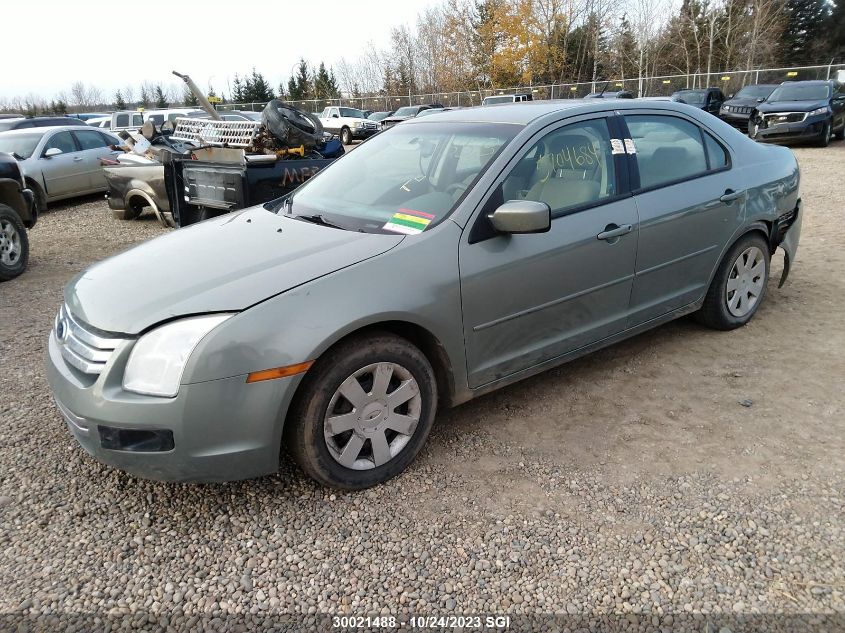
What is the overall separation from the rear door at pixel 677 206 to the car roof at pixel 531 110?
0.10 metres

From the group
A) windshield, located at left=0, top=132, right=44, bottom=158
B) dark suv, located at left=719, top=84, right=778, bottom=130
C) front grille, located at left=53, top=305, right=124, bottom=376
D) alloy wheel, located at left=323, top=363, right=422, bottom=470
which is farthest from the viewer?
dark suv, located at left=719, top=84, right=778, bottom=130

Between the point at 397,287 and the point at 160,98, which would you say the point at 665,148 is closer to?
the point at 397,287

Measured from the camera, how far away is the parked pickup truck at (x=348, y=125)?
94.0 feet

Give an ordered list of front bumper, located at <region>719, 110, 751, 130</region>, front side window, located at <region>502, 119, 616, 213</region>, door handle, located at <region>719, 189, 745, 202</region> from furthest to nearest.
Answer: front bumper, located at <region>719, 110, 751, 130</region>, door handle, located at <region>719, 189, 745, 202</region>, front side window, located at <region>502, 119, 616, 213</region>

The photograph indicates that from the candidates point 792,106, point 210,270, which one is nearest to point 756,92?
point 792,106

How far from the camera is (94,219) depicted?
1028cm

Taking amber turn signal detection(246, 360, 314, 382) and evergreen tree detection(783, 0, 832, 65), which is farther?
evergreen tree detection(783, 0, 832, 65)

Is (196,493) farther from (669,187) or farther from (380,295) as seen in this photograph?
(669,187)

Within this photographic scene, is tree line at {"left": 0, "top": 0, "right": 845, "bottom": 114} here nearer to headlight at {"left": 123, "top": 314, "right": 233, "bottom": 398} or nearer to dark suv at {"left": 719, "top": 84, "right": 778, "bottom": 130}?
dark suv at {"left": 719, "top": 84, "right": 778, "bottom": 130}

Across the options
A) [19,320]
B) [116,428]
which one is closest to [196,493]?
[116,428]

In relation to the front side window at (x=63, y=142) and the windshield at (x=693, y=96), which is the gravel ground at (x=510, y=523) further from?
the windshield at (x=693, y=96)

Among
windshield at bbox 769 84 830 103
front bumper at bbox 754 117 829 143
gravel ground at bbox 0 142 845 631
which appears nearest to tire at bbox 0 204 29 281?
gravel ground at bbox 0 142 845 631

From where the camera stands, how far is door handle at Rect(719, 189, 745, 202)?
13.5ft

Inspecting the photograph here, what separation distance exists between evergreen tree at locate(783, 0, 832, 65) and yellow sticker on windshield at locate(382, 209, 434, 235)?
52419 millimetres
